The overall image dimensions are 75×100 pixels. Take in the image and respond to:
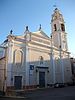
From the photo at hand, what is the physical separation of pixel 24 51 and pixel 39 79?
6.58 metres

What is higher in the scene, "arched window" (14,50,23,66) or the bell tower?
the bell tower

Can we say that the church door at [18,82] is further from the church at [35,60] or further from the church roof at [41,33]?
the church roof at [41,33]

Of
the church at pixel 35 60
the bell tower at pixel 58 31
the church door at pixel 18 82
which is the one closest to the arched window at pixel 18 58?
the church at pixel 35 60

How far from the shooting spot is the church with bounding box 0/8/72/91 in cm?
2590

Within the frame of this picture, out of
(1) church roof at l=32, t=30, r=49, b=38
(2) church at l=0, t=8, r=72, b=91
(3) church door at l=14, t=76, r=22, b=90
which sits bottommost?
(3) church door at l=14, t=76, r=22, b=90

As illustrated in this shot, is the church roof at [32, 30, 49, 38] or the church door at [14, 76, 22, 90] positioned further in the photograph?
the church roof at [32, 30, 49, 38]

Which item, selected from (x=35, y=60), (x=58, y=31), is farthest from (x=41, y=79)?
(x=58, y=31)

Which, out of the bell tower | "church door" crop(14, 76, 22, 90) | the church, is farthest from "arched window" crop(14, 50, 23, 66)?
the bell tower

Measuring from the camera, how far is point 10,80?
82.1ft

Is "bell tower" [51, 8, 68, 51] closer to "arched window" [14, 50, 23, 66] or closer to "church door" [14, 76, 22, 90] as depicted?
"arched window" [14, 50, 23, 66]

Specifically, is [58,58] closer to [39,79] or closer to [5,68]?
[39,79]

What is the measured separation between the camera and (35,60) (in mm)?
29844

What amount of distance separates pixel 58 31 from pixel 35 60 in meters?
12.2

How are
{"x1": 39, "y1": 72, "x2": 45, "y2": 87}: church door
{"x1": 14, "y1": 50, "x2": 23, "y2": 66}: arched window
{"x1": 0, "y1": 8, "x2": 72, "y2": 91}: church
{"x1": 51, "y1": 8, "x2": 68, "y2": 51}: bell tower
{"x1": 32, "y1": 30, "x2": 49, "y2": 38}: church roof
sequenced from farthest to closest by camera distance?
{"x1": 51, "y1": 8, "x2": 68, "y2": 51}: bell tower < {"x1": 32, "y1": 30, "x2": 49, "y2": 38}: church roof < {"x1": 39, "y1": 72, "x2": 45, "y2": 87}: church door < {"x1": 14, "y1": 50, "x2": 23, "y2": 66}: arched window < {"x1": 0, "y1": 8, "x2": 72, "y2": 91}: church
